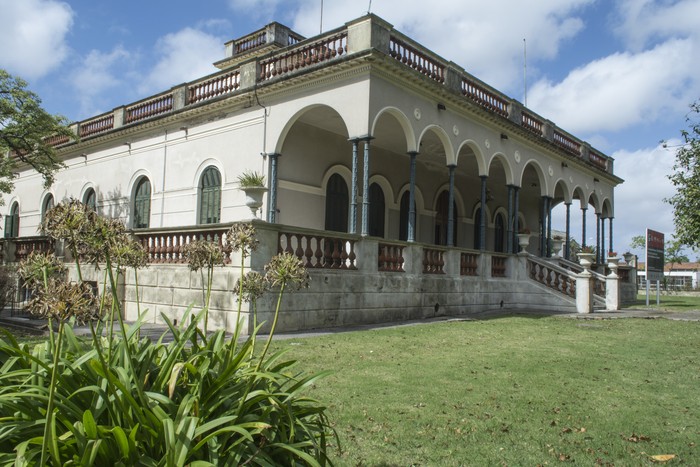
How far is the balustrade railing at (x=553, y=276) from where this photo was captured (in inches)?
678

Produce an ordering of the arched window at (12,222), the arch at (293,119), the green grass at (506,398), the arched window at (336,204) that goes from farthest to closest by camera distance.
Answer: the arched window at (12,222), the arched window at (336,204), the arch at (293,119), the green grass at (506,398)

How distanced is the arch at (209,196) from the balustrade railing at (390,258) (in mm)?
5657

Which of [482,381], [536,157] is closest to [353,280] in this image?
[482,381]

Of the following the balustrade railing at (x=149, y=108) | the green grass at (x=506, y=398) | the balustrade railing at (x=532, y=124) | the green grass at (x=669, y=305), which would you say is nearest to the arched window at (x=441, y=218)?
the balustrade railing at (x=532, y=124)

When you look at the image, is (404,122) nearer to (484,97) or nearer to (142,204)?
(484,97)

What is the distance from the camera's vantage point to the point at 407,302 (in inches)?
533

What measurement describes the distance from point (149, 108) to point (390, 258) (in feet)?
35.2

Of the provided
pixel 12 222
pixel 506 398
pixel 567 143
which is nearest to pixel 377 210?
pixel 567 143

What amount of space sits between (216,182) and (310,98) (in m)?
4.33

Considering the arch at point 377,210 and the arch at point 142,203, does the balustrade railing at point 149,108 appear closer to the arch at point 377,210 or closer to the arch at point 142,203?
the arch at point 142,203

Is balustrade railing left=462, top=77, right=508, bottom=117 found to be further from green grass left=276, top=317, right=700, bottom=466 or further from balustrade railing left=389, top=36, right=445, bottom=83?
green grass left=276, top=317, right=700, bottom=466

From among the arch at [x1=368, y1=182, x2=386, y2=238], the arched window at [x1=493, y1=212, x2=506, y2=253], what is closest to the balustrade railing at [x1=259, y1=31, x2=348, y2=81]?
the arch at [x1=368, y1=182, x2=386, y2=238]

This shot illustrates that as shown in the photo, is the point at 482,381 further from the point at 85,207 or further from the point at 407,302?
the point at 407,302

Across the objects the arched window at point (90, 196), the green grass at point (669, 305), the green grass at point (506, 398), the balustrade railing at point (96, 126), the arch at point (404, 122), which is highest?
the balustrade railing at point (96, 126)
